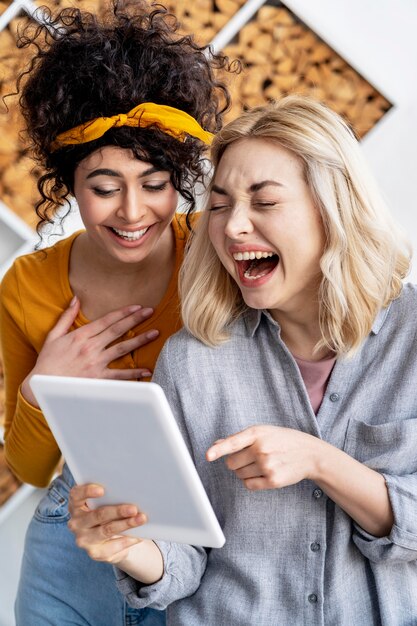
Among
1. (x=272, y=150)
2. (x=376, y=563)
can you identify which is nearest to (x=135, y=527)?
(x=376, y=563)

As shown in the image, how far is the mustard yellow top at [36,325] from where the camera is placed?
1.98 metres

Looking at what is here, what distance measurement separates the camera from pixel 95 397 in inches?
52.7

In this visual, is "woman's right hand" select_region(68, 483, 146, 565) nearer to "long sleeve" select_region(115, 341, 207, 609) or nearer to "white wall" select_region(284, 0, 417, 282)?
"long sleeve" select_region(115, 341, 207, 609)

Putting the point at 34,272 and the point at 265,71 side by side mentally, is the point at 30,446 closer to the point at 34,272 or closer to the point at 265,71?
the point at 34,272

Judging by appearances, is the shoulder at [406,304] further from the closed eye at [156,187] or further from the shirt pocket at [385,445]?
the closed eye at [156,187]

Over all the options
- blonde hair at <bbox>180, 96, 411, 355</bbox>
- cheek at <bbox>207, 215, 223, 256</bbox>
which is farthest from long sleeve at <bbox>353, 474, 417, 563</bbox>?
cheek at <bbox>207, 215, 223, 256</bbox>

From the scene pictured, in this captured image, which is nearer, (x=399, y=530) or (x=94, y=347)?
(x=399, y=530)

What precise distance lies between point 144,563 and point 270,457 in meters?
0.30

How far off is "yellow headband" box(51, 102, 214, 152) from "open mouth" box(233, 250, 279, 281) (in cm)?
34

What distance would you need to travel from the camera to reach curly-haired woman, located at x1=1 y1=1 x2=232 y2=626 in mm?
1854

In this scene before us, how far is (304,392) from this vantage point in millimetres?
1661

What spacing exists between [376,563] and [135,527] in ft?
1.37

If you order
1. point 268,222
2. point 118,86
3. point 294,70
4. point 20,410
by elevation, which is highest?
point 118,86

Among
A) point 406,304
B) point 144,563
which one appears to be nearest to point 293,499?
point 144,563
